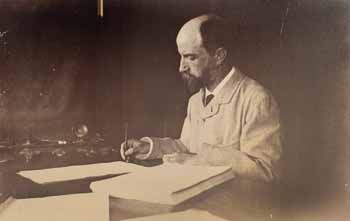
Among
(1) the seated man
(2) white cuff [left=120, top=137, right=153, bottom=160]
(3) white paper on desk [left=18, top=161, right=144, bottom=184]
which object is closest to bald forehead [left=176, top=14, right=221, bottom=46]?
(1) the seated man

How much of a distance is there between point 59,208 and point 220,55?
0.73 m

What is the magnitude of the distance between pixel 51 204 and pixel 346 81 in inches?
42.1

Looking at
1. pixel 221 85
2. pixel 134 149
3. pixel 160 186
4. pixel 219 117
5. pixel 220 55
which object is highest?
pixel 220 55

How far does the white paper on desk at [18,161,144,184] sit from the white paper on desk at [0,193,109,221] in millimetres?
60

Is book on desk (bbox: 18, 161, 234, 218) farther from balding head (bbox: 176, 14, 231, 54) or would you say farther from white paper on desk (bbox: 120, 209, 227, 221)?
balding head (bbox: 176, 14, 231, 54)

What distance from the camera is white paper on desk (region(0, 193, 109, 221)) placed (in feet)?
5.11

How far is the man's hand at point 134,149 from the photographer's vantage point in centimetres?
164

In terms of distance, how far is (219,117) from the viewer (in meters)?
1.66

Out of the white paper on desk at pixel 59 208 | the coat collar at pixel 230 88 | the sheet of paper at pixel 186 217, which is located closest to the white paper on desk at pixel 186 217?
the sheet of paper at pixel 186 217

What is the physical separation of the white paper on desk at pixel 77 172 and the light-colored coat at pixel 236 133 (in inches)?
4.0

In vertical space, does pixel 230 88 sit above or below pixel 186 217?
above

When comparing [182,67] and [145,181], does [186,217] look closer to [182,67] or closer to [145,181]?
[145,181]

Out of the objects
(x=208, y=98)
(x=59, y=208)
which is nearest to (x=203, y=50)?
(x=208, y=98)

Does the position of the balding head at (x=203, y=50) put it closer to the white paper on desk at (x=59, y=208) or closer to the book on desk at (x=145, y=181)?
the book on desk at (x=145, y=181)
